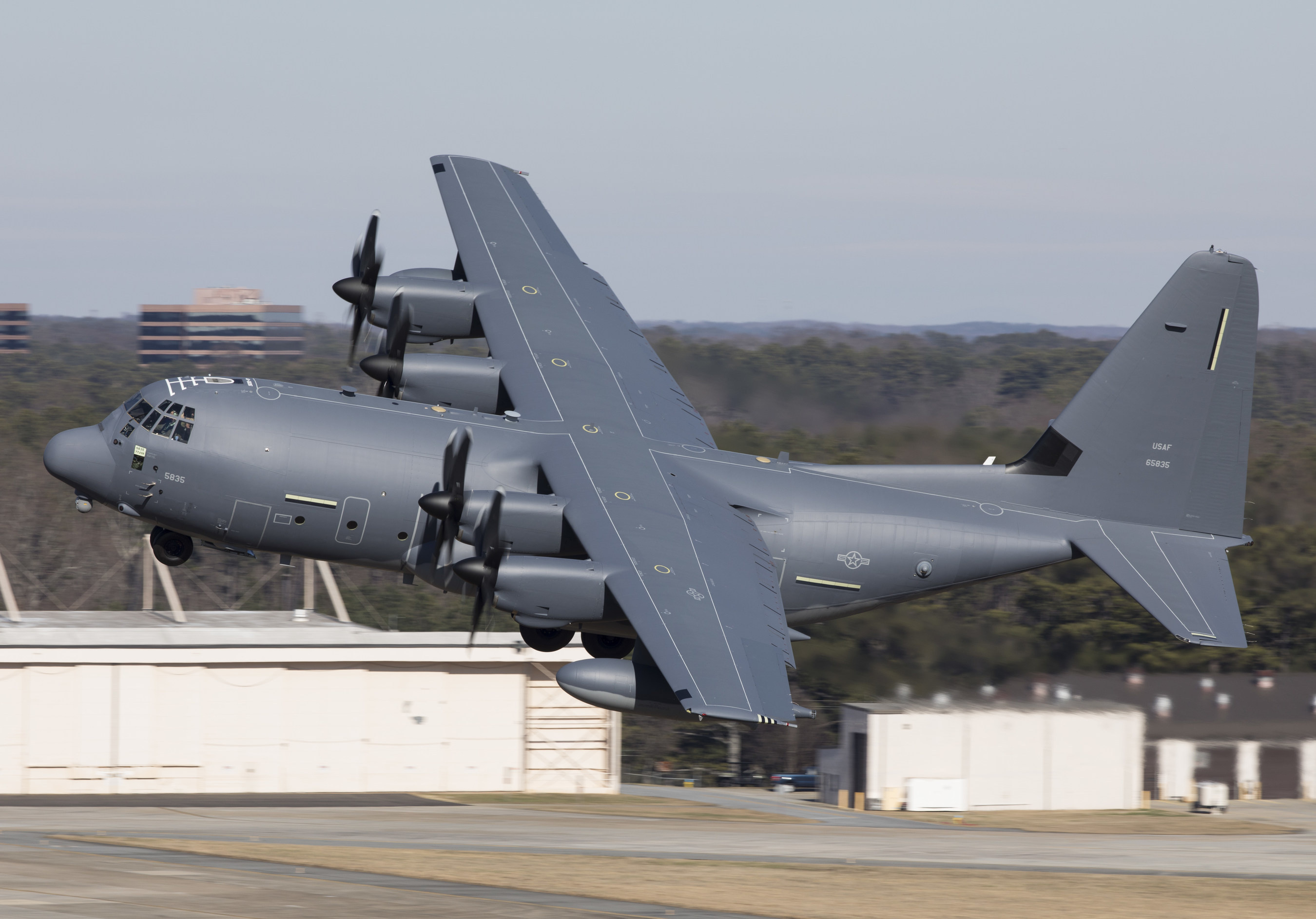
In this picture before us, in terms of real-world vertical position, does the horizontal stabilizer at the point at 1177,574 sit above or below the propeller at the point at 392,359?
below

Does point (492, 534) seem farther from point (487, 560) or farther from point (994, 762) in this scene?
point (994, 762)

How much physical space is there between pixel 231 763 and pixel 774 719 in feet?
113

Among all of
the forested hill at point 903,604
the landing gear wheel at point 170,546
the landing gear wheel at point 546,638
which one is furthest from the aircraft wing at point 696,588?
the forested hill at point 903,604

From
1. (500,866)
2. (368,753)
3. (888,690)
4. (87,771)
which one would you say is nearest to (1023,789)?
(888,690)

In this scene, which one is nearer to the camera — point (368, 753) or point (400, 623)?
point (368, 753)

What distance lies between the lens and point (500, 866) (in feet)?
102

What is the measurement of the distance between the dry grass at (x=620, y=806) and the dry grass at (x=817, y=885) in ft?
47.3

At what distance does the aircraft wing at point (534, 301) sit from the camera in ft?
98.7

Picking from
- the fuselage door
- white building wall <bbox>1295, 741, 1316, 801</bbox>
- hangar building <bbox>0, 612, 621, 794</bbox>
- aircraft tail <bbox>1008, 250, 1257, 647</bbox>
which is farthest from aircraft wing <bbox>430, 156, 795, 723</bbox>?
Result: white building wall <bbox>1295, 741, 1316, 801</bbox>

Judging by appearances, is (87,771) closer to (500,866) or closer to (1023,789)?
(500,866)

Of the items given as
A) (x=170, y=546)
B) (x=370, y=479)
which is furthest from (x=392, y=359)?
(x=170, y=546)

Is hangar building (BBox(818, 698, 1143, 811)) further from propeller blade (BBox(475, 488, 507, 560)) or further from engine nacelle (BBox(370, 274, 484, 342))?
propeller blade (BBox(475, 488, 507, 560))

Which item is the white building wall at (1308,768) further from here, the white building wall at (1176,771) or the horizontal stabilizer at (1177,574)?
the horizontal stabilizer at (1177,574)

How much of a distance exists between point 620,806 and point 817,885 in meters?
21.5
